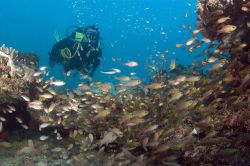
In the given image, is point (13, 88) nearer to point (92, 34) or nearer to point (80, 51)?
point (80, 51)

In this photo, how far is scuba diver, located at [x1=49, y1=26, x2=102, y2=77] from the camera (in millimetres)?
10047

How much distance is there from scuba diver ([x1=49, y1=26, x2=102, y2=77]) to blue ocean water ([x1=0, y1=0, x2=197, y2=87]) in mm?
69342

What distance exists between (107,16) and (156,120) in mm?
112367

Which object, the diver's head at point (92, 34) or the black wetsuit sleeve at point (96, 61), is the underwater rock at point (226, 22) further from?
the diver's head at point (92, 34)

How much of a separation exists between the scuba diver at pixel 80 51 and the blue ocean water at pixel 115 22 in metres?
69.3

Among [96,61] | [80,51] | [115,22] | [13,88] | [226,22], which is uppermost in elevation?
[115,22]

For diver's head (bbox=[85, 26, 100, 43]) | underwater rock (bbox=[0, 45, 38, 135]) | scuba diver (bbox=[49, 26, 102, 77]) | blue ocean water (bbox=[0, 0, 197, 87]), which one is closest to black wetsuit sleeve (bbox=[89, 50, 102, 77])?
scuba diver (bbox=[49, 26, 102, 77])

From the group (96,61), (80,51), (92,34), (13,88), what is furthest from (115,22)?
(13,88)

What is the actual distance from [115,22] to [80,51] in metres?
104

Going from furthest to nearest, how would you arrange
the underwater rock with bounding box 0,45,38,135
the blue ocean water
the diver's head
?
1. the blue ocean water
2. the diver's head
3. the underwater rock with bounding box 0,45,38,135

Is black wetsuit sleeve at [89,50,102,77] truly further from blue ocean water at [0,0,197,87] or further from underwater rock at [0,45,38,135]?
blue ocean water at [0,0,197,87]

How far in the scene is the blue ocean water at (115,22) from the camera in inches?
3462

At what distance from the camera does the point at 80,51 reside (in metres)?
10.1

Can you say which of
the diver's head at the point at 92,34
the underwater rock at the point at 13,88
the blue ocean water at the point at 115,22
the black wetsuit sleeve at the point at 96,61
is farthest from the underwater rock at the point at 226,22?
the blue ocean water at the point at 115,22
